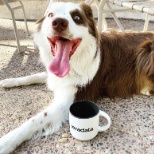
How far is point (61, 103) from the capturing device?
1767mm

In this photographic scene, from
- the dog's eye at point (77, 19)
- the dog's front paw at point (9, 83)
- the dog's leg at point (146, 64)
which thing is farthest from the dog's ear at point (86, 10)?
the dog's front paw at point (9, 83)

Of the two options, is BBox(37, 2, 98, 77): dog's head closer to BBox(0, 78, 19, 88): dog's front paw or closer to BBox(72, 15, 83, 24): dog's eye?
BBox(72, 15, 83, 24): dog's eye

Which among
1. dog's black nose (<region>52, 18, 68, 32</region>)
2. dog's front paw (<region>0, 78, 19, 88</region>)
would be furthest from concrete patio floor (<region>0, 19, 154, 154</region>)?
dog's black nose (<region>52, 18, 68, 32</region>)

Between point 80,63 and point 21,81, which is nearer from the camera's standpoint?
point 80,63

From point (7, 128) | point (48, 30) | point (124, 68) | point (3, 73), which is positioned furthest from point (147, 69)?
point (3, 73)

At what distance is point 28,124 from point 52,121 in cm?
18

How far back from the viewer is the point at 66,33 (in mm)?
1564

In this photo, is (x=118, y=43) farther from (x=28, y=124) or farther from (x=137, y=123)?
(x=28, y=124)

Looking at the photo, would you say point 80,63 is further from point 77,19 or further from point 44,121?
point 44,121

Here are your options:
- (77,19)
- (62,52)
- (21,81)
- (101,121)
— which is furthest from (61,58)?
(21,81)

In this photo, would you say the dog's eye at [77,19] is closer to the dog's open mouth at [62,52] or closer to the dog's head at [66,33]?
the dog's head at [66,33]

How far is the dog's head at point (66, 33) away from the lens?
1.57m

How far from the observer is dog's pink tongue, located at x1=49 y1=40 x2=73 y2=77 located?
5.47 feet

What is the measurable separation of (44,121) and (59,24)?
66 cm
